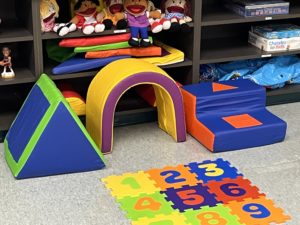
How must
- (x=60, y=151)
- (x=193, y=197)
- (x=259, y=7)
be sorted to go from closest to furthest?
1. (x=193, y=197)
2. (x=60, y=151)
3. (x=259, y=7)

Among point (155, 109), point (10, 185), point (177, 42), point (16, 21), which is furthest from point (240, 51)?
point (10, 185)

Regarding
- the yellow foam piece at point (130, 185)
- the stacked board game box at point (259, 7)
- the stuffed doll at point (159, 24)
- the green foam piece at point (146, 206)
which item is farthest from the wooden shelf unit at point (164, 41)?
the green foam piece at point (146, 206)

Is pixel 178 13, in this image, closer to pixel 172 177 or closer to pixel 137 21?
pixel 137 21

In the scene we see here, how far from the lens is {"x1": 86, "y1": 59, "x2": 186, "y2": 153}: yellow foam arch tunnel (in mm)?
2852

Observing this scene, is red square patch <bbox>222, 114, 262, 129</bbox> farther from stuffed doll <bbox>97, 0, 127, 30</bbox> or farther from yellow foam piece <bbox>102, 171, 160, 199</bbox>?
stuffed doll <bbox>97, 0, 127, 30</bbox>

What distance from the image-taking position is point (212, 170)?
2.83m

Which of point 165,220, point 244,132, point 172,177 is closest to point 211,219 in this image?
point 165,220

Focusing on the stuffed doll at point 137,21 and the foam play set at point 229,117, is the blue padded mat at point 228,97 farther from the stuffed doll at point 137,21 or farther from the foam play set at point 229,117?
the stuffed doll at point 137,21

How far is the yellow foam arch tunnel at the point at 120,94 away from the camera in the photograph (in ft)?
9.36

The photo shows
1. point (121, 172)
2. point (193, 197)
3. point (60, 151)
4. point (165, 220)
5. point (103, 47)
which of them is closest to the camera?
point (165, 220)

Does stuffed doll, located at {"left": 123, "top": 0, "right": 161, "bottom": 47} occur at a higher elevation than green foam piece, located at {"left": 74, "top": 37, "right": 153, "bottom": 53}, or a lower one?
higher

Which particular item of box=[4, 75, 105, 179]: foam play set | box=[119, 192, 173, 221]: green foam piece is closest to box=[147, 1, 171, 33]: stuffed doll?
box=[4, 75, 105, 179]: foam play set

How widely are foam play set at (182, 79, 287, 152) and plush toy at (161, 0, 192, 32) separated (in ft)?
1.06

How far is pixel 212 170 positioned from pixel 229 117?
0.40m
